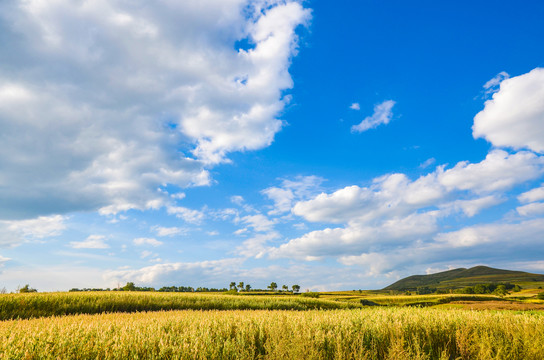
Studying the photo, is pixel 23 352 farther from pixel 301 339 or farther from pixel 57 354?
pixel 301 339

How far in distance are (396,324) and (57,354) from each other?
7029mm

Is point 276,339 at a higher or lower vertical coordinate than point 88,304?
higher

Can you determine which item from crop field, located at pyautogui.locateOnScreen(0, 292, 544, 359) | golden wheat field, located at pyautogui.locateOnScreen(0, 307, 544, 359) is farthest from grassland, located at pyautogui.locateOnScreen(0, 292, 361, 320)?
golden wheat field, located at pyautogui.locateOnScreen(0, 307, 544, 359)

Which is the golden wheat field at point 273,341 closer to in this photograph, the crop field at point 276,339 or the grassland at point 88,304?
the crop field at point 276,339

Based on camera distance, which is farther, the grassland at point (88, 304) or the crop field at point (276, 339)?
the grassland at point (88, 304)

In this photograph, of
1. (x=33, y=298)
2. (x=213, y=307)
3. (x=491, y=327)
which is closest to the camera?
(x=491, y=327)

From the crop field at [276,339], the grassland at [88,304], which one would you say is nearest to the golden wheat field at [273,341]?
the crop field at [276,339]

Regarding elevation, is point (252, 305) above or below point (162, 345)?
below

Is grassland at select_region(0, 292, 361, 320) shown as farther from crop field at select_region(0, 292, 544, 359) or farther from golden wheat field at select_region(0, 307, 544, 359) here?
golden wheat field at select_region(0, 307, 544, 359)

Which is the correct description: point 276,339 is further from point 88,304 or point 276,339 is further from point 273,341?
point 88,304

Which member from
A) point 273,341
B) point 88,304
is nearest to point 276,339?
point 273,341

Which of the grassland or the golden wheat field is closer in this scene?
the golden wheat field

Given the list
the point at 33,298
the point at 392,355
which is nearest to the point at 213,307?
the point at 33,298

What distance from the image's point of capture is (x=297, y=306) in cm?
2666
